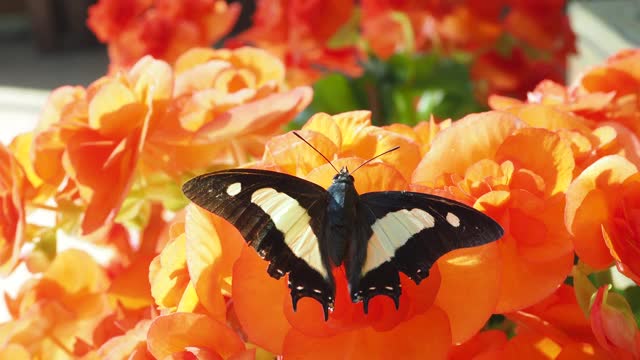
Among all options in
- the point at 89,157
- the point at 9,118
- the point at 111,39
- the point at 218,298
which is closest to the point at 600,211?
the point at 218,298

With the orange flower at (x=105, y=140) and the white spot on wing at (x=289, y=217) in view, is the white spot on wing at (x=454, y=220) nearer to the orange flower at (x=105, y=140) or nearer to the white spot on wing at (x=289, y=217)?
the white spot on wing at (x=289, y=217)

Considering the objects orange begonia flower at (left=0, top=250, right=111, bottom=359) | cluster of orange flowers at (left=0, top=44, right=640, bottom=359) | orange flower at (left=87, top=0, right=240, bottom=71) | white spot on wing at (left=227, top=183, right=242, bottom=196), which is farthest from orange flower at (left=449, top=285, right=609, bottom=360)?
orange flower at (left=87, top=0, right=240, bottom=71)

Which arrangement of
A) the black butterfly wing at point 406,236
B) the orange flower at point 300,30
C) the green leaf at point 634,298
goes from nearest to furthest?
1. the black butterfly wing at point 406,236
2. the green leaf at point 634,298
3. the orange flower at point 300,30

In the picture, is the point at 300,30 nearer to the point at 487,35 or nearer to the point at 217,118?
the point at 487,35

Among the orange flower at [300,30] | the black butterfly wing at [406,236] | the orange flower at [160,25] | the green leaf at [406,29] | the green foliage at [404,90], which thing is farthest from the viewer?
the green foliage at [404,90]

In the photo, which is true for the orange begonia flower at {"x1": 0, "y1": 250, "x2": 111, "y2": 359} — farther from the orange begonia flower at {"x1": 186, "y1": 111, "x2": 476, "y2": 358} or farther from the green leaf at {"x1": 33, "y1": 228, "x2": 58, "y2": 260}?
the orange begonia flower at {"x1": 186, "y1": 111, "x2": 476, "y2": 358}

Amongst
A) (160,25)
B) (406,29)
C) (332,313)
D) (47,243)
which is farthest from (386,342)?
(406,29)

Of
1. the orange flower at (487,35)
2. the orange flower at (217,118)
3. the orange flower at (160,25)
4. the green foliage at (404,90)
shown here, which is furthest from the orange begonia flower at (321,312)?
the green foliage at (404,90)
